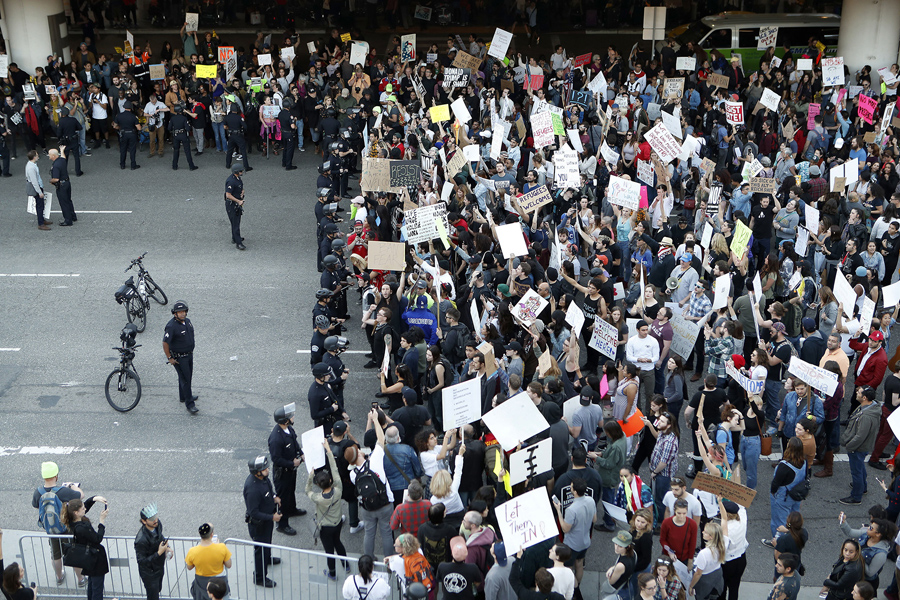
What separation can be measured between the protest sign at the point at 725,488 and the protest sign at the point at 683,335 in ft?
10.7

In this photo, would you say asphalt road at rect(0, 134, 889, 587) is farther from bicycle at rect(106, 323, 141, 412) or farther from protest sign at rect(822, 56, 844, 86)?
protest sign at rect(822, 56, 844, 86)

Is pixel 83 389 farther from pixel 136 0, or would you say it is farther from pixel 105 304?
pixel 136 0

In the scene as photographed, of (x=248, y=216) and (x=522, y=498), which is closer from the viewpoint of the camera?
(x=522, y=498)

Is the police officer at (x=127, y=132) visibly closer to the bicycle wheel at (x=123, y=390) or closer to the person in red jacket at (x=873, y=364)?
the bicycle wheel at (x=123, y=390)

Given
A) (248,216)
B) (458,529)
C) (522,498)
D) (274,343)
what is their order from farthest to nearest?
(248,216)
(274,343)
(458,529)
(522,498)

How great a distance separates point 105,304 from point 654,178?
31.9ft

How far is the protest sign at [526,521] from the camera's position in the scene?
28.0ft

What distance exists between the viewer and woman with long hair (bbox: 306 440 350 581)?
9.32 metres

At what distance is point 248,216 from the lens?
2031cm

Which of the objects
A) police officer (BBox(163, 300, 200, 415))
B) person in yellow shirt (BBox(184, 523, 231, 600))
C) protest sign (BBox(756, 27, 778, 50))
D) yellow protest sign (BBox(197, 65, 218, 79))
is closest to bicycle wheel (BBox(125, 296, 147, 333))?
police officer (BBox(163, 300, 200, 415))

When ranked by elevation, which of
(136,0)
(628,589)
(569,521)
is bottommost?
(628,589)

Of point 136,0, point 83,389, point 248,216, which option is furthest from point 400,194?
point 136,0

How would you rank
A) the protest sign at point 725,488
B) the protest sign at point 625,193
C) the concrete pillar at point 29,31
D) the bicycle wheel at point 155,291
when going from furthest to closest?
the concrete pillar at point 29,31 < the bicycle wheel at point 155,291 < the protest sign at point 625,193 < the protest sign at point 725,488

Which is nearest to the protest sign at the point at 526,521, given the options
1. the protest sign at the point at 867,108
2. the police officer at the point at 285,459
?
the police officer at the point at 285,459
